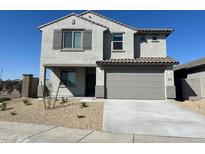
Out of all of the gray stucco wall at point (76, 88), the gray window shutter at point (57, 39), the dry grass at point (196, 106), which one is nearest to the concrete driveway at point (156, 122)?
the dry grass at point (196, 106)

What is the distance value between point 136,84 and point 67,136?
10708 millimetres

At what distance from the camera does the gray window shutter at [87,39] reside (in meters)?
17.4

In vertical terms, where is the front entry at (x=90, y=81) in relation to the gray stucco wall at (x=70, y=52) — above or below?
below

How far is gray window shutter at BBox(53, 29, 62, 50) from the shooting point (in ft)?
57.5

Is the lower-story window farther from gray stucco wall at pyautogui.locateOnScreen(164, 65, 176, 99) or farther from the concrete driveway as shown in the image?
the concrete driveway

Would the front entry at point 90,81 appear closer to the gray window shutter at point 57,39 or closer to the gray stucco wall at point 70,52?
the gray stucco wall at point 70,52

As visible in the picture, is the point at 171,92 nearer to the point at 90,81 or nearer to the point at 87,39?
the point at 90,81

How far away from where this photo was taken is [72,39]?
58.3ft

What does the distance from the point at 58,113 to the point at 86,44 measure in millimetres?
8510

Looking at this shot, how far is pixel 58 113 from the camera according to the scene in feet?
34.3

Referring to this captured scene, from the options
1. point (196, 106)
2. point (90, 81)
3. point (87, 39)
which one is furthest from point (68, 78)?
point (196, 106)

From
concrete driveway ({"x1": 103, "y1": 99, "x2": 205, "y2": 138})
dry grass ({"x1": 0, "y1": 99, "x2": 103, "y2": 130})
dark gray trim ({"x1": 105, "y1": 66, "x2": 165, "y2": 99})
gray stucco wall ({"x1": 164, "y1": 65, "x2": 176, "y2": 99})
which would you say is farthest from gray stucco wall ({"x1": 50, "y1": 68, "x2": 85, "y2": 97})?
concrete driveway ({"x1": 103, "y1": 99, "x2": 205, "y2": 138})

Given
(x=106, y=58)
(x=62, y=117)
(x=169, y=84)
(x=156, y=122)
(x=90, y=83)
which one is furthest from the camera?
(x=90, y=83)
